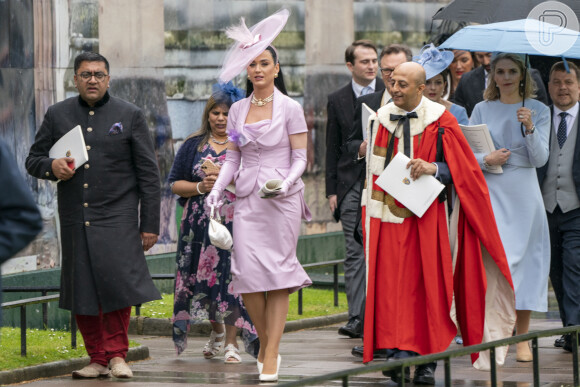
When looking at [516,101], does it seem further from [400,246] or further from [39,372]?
[39,372]

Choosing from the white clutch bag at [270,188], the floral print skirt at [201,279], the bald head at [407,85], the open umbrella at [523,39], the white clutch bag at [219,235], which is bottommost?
the floral print skirt at [201,279]

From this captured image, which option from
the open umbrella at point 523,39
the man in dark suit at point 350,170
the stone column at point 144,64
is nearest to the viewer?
the open umbrella at point 523,39

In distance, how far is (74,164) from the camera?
A: 8.95m

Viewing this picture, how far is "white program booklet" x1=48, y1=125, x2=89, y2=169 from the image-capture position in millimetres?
8891

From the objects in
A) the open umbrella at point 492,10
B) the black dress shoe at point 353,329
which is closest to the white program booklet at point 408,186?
the open umbrella at point 492,10

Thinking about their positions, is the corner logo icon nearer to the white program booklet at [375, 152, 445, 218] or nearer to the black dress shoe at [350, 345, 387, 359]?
the white program booklet at [375, 152, 445, 218]

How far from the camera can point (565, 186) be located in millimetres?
10102

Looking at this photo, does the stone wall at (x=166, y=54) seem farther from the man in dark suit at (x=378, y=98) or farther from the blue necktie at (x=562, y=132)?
the blue necktie at (x=562, y=132)

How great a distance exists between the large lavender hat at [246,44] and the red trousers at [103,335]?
5.66 feet

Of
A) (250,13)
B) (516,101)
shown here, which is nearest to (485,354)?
(516,101)

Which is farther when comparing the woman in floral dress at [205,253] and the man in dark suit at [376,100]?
the woman in floral dress at [205,253]

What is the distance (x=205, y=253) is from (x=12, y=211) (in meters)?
5.54

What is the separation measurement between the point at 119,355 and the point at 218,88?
2.25 meters

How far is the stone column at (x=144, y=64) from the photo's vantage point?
13359 mm
